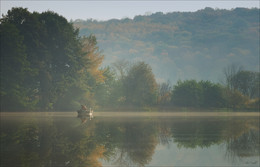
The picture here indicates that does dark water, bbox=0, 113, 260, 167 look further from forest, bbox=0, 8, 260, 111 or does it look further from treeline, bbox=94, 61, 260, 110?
treeline, bbox=94, 61, 260, 110

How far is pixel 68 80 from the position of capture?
74688 mm

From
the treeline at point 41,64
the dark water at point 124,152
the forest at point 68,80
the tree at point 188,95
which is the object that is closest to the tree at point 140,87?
the forest at point 68,80

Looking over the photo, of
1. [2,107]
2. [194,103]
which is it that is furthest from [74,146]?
[194,103]

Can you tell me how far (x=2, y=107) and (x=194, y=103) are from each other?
4163 cm

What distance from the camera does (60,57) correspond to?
2940 inches

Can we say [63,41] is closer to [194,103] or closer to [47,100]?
[47,100]

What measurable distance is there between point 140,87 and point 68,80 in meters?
17.7

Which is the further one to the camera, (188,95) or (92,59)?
(92,59)

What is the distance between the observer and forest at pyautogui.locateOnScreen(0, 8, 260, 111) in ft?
209

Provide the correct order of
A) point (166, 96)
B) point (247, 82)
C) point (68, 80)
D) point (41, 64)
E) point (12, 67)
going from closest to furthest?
point (12, 67)
point (41, 64)
point (68, 80)
point (166, 96)
point (247, 82)

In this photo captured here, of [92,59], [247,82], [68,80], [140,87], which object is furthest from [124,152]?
[247,82]

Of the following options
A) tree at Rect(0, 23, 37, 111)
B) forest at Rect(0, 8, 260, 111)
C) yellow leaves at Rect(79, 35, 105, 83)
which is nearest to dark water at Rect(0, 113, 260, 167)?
tree at Rect(0, 23, 37, 111)

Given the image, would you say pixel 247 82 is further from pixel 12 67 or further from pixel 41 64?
pixel 12 67

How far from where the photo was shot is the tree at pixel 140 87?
83.7 m
